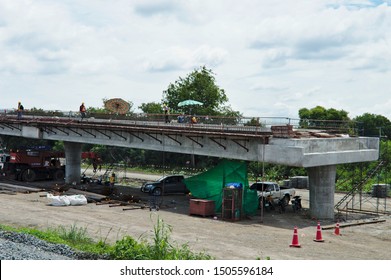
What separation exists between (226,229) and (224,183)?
15.8ft

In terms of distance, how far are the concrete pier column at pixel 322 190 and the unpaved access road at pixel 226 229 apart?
2.56 ft

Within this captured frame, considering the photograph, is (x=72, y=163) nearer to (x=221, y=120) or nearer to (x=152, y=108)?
(x=221, y=120)

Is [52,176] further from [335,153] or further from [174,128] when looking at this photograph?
[335,153]

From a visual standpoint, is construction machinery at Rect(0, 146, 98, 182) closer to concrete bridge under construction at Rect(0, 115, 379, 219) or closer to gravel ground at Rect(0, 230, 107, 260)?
concrete bridge under construction at Rect(0, 115, 379, 219)

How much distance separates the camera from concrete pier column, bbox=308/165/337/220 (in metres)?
30.8

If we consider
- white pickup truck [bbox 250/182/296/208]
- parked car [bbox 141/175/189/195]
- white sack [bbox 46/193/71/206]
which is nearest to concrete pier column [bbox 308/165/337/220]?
white pickup truck [bbox 250/182/296/208]

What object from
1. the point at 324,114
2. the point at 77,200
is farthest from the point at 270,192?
the point at 324,114

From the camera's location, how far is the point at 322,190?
3088cm

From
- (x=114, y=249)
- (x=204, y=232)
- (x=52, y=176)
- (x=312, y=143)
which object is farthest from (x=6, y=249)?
(x=52, y=176)

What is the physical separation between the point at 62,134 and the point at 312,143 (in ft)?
84.9

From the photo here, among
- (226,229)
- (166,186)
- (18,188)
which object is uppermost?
(166,186)

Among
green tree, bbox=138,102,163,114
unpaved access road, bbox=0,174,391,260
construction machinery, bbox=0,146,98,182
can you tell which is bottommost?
unpaved access road, bbox=0,174,391,260

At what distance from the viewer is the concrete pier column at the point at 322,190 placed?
3084 cm

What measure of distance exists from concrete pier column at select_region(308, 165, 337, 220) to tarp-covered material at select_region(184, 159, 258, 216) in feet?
11.2
